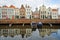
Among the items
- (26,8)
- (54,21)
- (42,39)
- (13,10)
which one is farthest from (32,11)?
(42,39)

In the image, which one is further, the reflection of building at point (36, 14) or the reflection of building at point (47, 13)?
the reflection of building at point (47, 13)

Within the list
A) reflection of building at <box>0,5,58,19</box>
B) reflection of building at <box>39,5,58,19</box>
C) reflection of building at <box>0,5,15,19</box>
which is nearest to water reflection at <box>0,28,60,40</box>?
reflection of building at <box>0,5,58,19</box>

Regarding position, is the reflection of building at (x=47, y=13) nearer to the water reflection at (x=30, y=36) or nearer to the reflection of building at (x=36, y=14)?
the reflection of building at (x=36, y=14)

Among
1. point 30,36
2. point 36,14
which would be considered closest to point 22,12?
point 36,14

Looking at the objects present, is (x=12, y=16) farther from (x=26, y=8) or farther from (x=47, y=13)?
(x=47, y=13)

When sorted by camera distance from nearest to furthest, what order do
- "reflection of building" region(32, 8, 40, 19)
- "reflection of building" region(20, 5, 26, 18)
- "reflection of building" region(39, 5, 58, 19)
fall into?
1. "reflection of building" region(20, 5, 26, 18)
2. "reflection of building" region(32, 8, 40, 19)
3. "reflection of building" region(39, 5, 58, 19)

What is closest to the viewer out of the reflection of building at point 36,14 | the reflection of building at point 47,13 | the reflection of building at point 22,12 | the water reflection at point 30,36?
the water reflection at point 30,36

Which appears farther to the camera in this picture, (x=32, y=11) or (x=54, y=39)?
(x=32, y=11)

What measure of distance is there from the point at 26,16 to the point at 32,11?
4.14 feet

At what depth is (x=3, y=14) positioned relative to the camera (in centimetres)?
2592

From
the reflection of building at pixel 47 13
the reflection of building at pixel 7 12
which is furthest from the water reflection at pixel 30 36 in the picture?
the reflection of building at pixel 47 13

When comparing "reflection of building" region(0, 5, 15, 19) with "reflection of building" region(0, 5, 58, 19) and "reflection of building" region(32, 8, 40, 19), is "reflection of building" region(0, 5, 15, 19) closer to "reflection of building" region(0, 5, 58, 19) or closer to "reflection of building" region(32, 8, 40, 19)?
"reflection of building" region(0, 5, 58, 19)

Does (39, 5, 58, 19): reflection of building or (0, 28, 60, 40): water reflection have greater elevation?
(39, 5, 58, 19): reflection of building

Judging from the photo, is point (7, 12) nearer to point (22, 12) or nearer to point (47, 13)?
point (22, 12)
